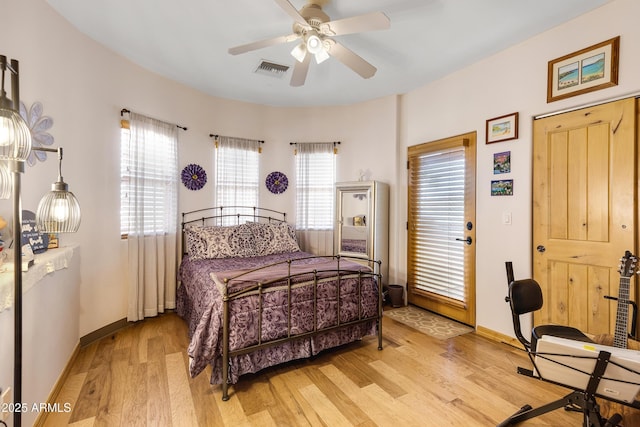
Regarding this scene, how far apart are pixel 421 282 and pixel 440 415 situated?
80.9 inches

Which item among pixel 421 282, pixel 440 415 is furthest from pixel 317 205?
pixel 440 415

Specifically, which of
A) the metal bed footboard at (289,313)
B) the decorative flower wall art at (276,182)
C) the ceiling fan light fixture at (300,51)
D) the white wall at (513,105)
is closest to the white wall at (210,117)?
the white wall at (513,105)

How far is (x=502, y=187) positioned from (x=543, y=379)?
1960 mm

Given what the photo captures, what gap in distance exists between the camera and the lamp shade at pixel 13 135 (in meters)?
1.02

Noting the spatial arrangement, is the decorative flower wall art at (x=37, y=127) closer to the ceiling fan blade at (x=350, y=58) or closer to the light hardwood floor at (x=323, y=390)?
the light hardwood floor at (x=323, y=390)

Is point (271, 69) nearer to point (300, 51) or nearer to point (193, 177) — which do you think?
point (300, 51)

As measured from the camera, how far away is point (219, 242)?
346 centimetres

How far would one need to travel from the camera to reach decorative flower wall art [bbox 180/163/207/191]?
377cm

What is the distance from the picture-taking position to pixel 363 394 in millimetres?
2061

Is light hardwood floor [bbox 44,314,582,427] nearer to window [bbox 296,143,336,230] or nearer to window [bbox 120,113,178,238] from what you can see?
window [bbox 120,113,178,238]

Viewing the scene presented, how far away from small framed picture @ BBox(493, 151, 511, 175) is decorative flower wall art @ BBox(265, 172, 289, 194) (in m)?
2.78

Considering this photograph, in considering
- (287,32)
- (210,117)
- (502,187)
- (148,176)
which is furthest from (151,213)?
(502,187)

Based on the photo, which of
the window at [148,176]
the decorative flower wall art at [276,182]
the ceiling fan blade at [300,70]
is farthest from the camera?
Result: the decorative flower wall art at [276,182]

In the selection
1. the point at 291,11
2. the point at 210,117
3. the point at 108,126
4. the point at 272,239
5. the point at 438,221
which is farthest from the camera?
the point at 210,117
